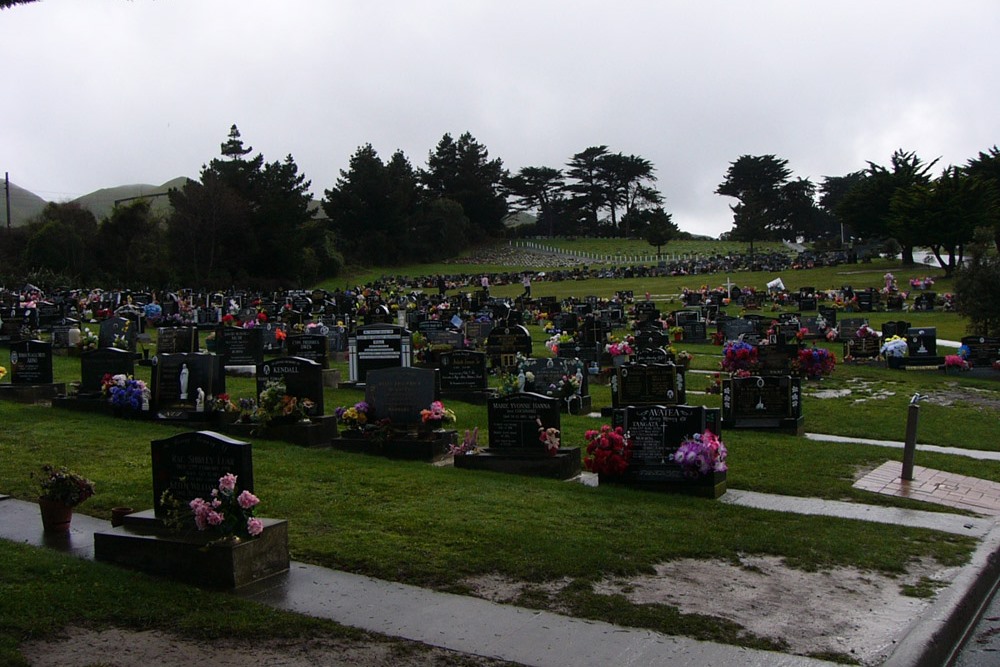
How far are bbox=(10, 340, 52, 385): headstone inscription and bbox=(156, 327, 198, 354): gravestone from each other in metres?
6.26

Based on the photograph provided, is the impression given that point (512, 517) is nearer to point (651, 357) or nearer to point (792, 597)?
point (792, 597)

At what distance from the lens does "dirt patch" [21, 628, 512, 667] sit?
19.9 feet

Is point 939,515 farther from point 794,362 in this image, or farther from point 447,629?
point 794,362

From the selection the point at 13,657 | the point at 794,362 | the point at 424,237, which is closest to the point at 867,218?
the point at 424,237

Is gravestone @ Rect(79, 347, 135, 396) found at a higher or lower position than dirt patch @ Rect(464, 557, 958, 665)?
higher

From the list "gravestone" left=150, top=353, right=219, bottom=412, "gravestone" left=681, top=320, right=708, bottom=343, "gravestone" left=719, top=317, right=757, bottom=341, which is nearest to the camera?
"gravestone" left=150, top=353, right=219, bottom=412

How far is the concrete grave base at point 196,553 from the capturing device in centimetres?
762

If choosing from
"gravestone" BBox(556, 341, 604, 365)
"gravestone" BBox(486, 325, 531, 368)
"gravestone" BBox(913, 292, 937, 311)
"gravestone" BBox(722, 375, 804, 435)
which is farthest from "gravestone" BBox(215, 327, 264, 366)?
"gravestone" BBox(913, 292, 937, 311)

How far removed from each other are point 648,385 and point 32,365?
12155 millimetres

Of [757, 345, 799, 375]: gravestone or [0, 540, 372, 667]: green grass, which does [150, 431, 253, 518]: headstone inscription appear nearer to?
[0, 540, 372, 667]: green grass

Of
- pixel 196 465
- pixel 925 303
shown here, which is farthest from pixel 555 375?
pixel 925 303

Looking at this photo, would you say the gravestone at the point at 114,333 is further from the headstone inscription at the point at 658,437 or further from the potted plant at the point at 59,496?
the headstone inscription at the point at 658,437

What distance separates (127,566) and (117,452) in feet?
18.3

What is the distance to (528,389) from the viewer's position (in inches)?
698
